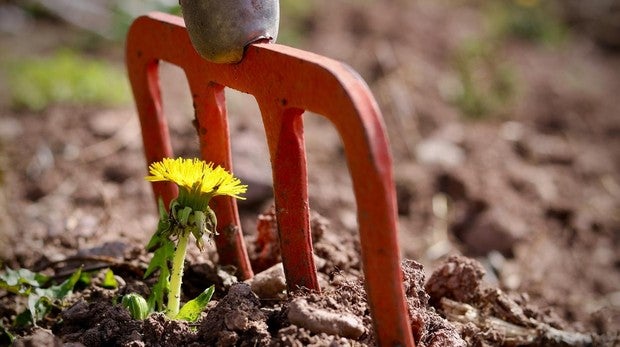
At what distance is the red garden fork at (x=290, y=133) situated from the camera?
1.44 meters

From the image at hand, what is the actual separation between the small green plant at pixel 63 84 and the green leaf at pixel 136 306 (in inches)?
112

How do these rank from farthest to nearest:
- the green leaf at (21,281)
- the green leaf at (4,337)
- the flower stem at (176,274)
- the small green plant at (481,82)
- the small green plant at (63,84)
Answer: the small green plant at (481,82) < the small green plant at (63,84) < the green leaf at (21,281) < the green leaf at (4,337) < the flower stem at (176,274)

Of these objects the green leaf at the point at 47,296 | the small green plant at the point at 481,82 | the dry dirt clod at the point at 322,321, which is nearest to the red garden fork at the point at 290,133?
the dry dirt clod at the point at 322,321

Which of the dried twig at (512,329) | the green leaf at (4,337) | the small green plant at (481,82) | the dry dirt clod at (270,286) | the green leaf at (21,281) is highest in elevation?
the small green plant at (481,82)

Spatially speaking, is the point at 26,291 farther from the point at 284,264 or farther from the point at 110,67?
the point at 110,67

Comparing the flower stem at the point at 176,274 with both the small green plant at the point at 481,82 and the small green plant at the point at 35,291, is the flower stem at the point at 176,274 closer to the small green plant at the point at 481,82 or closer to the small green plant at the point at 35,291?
the small green plant at the point at 35,291

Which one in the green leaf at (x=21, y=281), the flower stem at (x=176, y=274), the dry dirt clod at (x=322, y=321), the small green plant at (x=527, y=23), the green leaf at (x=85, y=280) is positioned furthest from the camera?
the small green plant at (x=527, y=23)

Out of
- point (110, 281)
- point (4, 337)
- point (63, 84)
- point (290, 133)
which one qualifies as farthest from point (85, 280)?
point (63, 84)

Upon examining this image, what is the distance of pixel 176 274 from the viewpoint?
172 centimetres

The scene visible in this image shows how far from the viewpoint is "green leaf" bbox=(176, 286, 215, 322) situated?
1749mm

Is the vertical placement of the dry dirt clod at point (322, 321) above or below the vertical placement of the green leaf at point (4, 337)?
above

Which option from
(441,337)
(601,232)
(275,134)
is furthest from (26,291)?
(601,232)

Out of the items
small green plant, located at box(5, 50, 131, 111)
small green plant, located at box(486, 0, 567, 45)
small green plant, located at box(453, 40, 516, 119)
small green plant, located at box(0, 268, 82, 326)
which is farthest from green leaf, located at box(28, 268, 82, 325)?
small green plant, located at box(486, 0, 567, 45)

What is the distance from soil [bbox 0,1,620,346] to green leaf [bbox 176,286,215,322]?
0.02m
